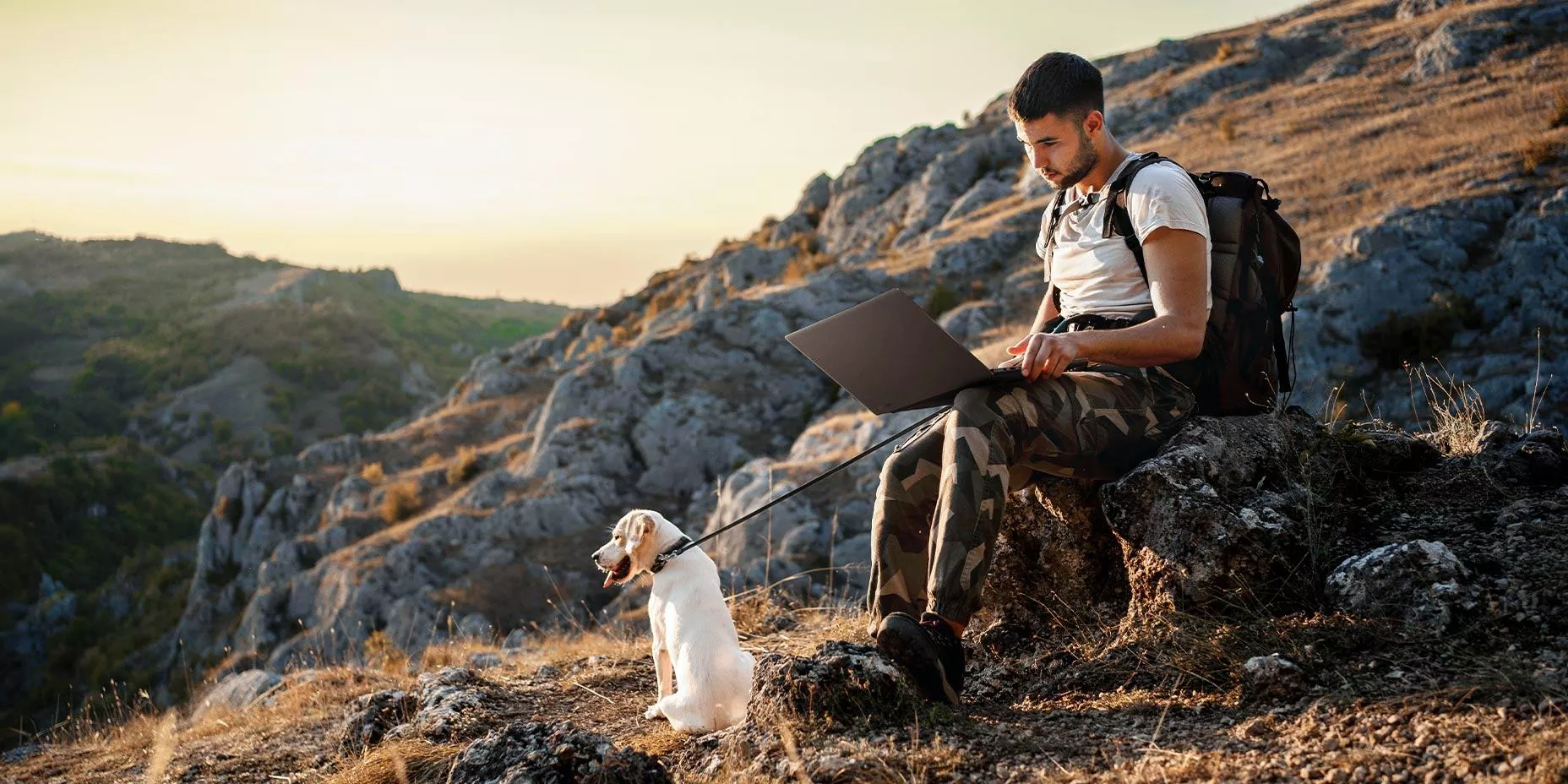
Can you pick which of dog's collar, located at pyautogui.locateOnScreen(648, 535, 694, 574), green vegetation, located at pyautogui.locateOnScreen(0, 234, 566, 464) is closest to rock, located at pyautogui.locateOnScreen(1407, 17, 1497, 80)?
dog's collar, located at pyautogui.locateOnScreen(648, 535, 694, 574)

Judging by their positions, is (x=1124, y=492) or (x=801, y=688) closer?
(x=801, y=688)

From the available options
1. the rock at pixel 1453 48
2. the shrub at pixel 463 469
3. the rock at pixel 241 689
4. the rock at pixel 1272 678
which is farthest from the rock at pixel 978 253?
the rock at pixel 1272 678

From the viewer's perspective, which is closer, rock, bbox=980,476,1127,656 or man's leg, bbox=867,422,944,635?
man's leg, bbox=867,422,944,635

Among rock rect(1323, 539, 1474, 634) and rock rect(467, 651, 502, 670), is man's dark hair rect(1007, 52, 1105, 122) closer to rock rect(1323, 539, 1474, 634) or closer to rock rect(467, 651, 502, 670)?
rock rect(1323, 539, 1474, 634)

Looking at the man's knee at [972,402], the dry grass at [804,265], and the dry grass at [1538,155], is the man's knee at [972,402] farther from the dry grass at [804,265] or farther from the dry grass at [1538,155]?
the dry grass at [804,265]

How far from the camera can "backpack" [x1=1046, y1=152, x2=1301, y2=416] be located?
12.1 feet

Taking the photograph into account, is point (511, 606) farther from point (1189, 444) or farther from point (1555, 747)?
point (1555, 747)

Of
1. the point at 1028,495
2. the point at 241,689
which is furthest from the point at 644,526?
the point at 241,689

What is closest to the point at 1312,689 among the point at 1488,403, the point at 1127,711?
the point at 1127,711

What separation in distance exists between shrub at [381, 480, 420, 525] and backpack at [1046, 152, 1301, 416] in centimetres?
2354

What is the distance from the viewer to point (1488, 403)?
14211 millimetres

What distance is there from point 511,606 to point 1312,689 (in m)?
18.0

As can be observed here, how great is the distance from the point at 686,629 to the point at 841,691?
1.08 meters

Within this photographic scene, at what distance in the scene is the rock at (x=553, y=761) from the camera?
2920mm
